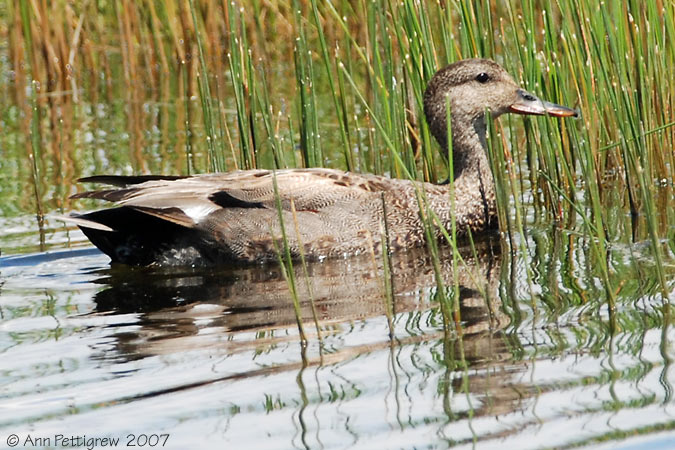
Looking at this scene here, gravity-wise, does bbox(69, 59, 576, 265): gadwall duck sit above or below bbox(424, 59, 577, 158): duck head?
below

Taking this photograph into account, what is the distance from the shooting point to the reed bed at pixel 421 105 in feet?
22.0

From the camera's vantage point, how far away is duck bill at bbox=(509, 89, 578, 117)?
6.88 m

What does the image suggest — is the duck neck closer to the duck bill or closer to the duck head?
the duck head

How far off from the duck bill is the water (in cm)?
95

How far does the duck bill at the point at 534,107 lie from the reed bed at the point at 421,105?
0.10 m

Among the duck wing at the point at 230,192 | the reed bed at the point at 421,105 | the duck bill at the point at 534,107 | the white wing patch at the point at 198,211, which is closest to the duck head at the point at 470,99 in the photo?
the duck bill at the point at 534,107

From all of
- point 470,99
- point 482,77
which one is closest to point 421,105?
point 470,99

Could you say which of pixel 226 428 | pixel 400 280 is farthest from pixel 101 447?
pixel 400 280

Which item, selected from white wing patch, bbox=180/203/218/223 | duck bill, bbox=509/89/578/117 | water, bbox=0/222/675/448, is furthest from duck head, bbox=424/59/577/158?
white wing patch, bbox=180/203/218/223

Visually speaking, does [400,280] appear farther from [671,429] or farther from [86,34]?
[86,34]

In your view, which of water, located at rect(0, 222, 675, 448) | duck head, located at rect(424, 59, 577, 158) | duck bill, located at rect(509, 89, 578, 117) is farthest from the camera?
duck head, located at rect(424, 59, 577, 158)

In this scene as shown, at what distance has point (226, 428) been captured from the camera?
400 centimetres

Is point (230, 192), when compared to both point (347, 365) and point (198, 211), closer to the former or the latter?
point (198, 211)

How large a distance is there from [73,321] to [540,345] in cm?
236
